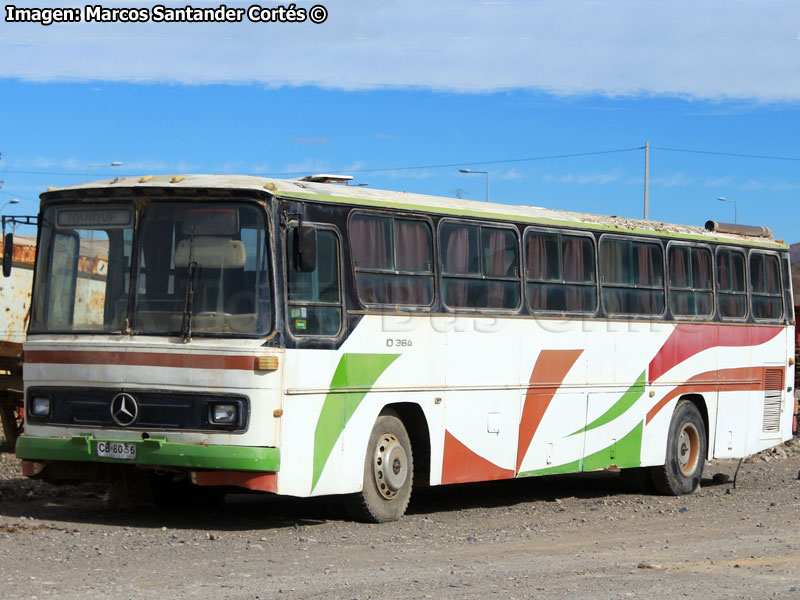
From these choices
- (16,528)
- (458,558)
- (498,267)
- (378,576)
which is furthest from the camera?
(498,267)

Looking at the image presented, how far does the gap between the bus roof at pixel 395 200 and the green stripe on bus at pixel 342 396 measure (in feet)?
4.98

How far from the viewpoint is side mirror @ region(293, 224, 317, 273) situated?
11633 millimetres

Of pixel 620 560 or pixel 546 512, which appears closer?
pixel 620 560

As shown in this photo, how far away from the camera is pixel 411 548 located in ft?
36.7

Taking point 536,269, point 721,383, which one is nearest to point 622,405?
point 721,383

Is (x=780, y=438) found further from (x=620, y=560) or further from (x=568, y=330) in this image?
(x=620, y=560)

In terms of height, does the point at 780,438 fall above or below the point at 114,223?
below

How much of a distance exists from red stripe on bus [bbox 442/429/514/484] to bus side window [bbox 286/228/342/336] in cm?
214

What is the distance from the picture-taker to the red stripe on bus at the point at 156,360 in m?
11.4

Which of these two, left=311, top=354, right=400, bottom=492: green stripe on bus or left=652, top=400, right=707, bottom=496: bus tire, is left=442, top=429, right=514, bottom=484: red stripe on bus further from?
left=652, top=400, right=707, bottom=496: bus tire

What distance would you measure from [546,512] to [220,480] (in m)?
4.37

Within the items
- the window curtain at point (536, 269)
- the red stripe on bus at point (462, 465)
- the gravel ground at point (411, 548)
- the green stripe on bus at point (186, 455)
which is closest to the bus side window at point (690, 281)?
the gravel ground at point (411, 548)

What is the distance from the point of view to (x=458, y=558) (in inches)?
420

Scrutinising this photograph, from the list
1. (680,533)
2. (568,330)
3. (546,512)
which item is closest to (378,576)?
(680,533)
